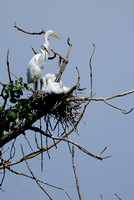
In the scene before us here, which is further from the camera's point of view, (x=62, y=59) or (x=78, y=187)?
(x=62, y=59)

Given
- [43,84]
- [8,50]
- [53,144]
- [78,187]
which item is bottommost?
[78,187]

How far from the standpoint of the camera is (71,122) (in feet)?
14.1

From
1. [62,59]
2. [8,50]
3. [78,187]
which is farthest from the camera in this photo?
[62,59]

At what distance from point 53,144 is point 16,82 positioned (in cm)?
76

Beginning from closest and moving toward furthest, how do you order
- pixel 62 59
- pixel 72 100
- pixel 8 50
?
pixel 8 50 < pixel 72 100 < pixel 62 59

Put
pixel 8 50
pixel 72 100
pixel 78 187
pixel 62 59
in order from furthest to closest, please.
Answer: pixel 62 59, pixel 72 100, pixel 8 50, pixel 78 187

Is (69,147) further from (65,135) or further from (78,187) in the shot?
(78,187)

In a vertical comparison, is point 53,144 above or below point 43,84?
below

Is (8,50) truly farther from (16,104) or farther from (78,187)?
(78,187)

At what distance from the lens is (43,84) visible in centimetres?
498

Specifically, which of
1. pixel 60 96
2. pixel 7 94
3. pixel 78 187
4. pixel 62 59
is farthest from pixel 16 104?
pixel 78 187

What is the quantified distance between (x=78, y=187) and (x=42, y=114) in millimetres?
1419

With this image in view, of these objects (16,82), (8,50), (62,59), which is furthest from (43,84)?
(8,50)

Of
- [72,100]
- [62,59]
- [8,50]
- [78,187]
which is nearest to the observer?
[78,187]
